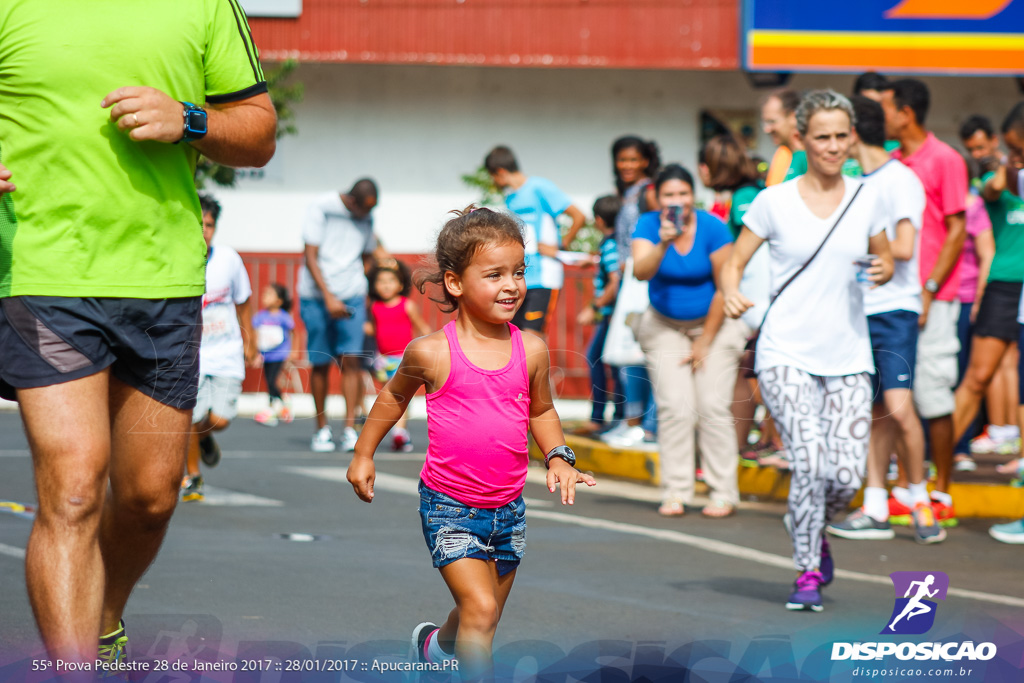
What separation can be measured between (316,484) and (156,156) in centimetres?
541

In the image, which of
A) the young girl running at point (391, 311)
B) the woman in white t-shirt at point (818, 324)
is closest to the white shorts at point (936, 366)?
the woman in white t-shirt at point (818, 324)

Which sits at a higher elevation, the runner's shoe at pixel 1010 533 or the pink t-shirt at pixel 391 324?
the pink t-shirt at pixel 391 324

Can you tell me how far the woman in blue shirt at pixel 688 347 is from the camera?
786 cm

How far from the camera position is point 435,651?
3865 millimetres

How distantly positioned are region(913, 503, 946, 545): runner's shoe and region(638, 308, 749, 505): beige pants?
3.96 ft

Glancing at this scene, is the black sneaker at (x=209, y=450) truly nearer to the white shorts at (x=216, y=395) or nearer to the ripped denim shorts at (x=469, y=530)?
the white shorts at (x=216, y=395)

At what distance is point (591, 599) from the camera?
554 centimetres

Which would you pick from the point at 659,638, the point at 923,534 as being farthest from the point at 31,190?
the point at 923,534

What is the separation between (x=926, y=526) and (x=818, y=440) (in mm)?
1879

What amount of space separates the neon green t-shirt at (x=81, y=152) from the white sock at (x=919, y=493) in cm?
468

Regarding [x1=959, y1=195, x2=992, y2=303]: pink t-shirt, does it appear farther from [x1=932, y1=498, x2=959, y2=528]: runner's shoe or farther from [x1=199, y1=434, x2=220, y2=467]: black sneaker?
[x1=199, y1=434, x2=220, y2=467]: black sneaker

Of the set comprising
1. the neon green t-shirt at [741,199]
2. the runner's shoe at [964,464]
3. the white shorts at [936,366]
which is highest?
the neon green t-shirt at [741,199]

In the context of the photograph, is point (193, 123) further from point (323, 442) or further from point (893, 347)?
point (323, 442)

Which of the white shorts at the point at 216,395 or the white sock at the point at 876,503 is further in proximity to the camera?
the white shorts at the point at 216,395
